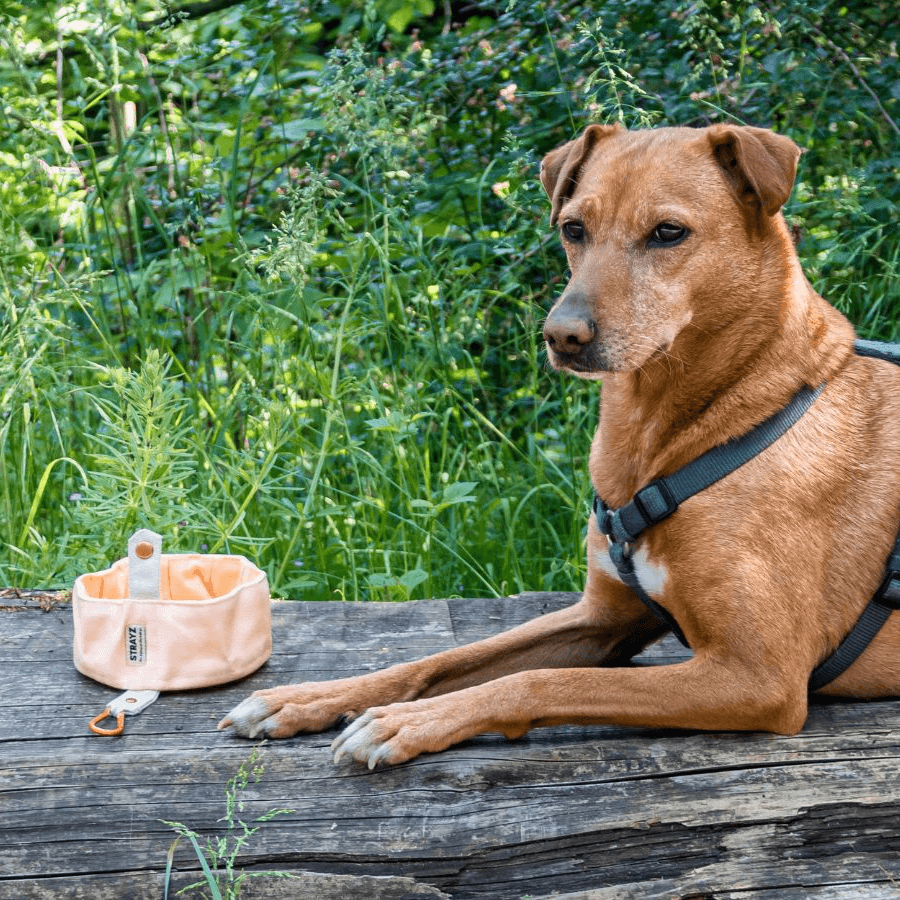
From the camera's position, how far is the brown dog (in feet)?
6.98

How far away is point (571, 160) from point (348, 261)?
168cm

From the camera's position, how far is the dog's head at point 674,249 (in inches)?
90.2

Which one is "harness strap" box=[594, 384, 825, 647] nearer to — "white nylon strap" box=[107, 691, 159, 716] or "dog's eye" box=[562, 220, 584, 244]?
"dog's eye" box=[562, 220, 584, 244]

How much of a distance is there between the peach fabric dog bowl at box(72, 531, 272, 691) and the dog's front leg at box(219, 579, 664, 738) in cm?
19

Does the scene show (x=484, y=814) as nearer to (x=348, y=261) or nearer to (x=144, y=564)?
(x=144, y=564)

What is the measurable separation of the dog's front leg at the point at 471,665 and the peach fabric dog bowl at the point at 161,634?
0.63 ft

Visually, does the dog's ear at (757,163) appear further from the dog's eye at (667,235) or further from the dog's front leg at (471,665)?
the dog's front leg at (471,665)

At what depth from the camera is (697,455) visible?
2307 mm

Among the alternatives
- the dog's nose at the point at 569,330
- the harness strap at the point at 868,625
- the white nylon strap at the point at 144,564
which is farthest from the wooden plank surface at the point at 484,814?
the dog's nose at the point at 569,330

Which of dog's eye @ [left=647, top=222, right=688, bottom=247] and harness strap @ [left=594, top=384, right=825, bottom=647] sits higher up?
dog's eye @ [left=647, top=222, right=688, bottom=247]

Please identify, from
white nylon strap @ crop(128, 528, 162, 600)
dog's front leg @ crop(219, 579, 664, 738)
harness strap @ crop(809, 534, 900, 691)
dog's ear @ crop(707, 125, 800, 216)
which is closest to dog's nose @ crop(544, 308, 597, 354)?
dog's ear @ crop(707, 125, 800, 216)

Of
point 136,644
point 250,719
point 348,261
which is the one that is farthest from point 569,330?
point 348,261

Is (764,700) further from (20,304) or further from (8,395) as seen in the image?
(20,304)

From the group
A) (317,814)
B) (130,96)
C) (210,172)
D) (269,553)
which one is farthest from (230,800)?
(130,96)
